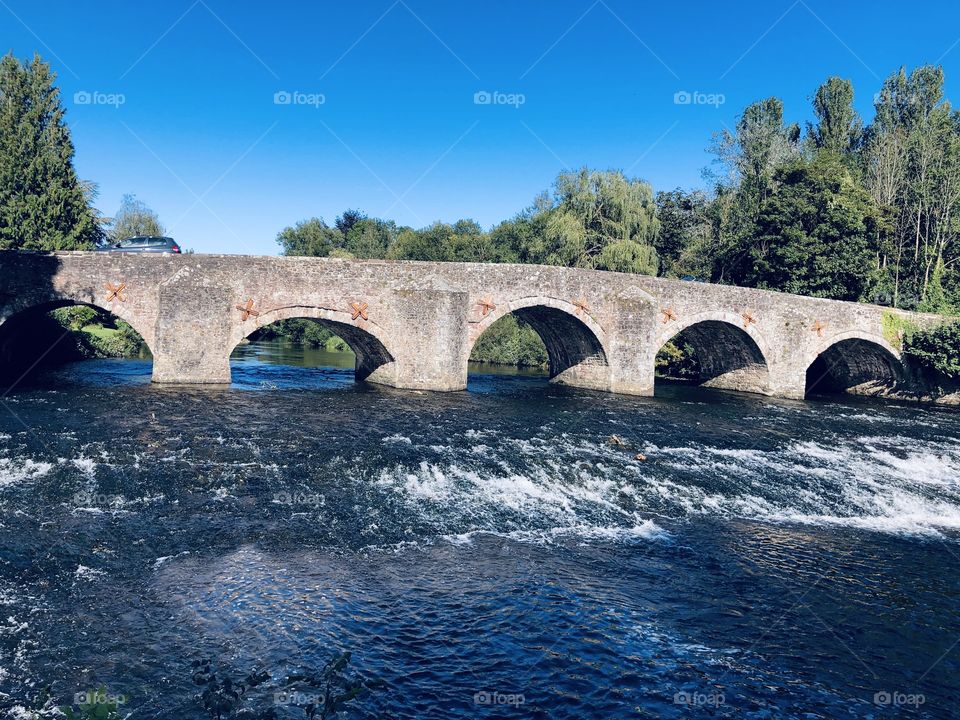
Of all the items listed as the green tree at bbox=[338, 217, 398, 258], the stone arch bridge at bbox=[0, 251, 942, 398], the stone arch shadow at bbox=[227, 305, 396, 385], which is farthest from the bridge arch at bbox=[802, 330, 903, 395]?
the green tree at bbox=[338, 217, 398, 258]

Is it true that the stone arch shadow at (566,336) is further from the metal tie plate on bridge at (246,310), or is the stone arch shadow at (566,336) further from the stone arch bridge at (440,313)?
the metal tie plate on bridge at (246,310)

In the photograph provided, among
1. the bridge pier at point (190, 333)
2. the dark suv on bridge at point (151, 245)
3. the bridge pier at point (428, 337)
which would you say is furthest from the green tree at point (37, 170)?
the bridge pier at point (428, 337)

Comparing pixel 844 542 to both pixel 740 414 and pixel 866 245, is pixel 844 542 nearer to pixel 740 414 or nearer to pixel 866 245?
pixel 740 414

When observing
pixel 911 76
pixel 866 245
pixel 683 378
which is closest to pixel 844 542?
pixel 683 378

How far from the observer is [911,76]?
57.0 meters

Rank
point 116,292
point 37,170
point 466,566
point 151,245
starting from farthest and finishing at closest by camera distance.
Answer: point 37,170 < point 151,245 < point 116,292 < point 466,566

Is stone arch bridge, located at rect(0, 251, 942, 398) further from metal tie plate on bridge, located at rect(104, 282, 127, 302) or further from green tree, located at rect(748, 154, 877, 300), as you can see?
green tree, located at rect(748, 154, 877, 300)

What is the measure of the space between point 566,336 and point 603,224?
15974 mm

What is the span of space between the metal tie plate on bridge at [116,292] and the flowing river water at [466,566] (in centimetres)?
486

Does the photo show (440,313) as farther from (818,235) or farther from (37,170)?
(37,170)

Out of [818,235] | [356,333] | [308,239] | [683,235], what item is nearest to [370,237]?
[308,239]

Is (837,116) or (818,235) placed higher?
(837,116)

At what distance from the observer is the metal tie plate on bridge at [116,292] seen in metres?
24.4

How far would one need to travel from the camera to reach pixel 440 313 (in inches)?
1076
